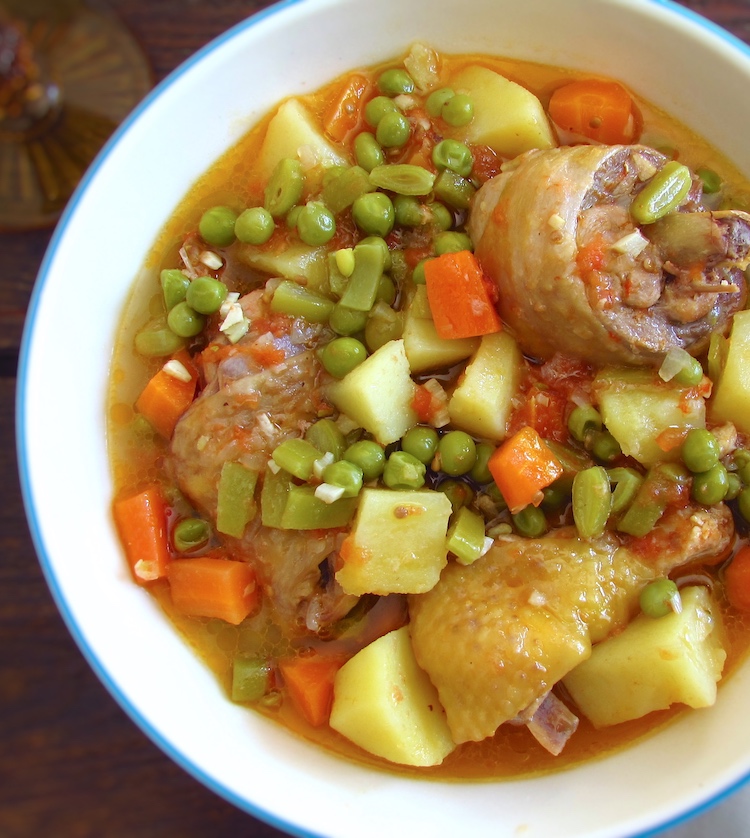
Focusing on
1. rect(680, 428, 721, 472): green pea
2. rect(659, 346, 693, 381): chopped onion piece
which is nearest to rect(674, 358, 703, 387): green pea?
rect(659, 346, 693, 381): chopped onion piece

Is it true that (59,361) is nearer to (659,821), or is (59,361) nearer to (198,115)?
(198,115)

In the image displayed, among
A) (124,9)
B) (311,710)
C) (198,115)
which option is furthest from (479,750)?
(124,9)

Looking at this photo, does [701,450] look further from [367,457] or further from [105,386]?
[105,386]

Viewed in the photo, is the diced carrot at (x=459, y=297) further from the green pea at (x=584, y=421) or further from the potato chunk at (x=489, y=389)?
the green pea at (x=584, y=421)

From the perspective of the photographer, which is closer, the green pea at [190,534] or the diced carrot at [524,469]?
the diced carrot at [524,469]

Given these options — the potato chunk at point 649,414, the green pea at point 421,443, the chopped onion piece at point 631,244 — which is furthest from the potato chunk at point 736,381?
the green pea at point 421,443

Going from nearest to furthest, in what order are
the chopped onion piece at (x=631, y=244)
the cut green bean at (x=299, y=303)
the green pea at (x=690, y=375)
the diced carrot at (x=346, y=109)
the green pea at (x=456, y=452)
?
the chopped onion piece at (x=631, y=244) → the green pea at (x=690, y=375) → the green pea at (x=456, y=452) → the cut green bean at (x=299, y=303) → the diced carrot at (x=346, y=109)
